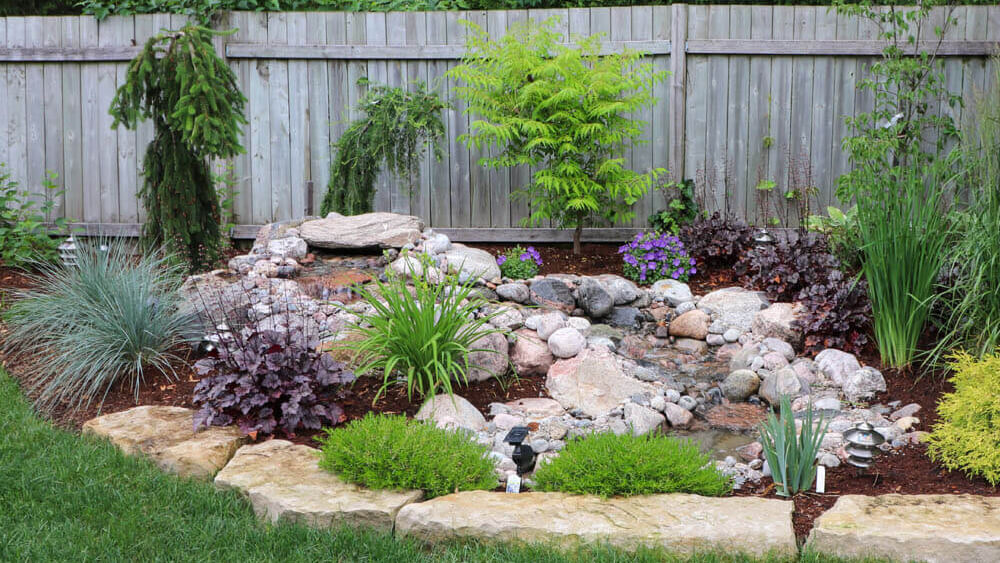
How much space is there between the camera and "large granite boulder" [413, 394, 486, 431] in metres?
4.02

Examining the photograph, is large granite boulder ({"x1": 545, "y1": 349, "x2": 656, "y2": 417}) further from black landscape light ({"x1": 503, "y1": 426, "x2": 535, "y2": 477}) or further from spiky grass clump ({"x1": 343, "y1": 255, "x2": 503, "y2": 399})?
black landscape light ({"x1": 503, "y1": 426, "x2": 535, "y2": 477})

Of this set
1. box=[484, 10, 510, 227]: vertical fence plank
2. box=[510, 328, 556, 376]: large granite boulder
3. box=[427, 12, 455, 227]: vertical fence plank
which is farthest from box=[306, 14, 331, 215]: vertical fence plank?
box=[510, 328, 556, 376]: large granite boulder

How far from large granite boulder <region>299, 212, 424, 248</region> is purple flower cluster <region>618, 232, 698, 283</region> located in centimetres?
163

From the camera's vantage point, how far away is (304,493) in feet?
10.4

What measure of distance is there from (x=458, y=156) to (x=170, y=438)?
4307 mm

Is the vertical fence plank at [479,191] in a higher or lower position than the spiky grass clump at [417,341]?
higher

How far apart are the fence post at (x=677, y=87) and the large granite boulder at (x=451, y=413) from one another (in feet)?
12.8

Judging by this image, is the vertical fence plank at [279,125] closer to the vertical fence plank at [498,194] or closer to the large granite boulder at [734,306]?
the vertical fence plank at [498,194]

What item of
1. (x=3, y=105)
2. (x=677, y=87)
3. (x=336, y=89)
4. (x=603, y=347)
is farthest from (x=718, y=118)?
(x=3, y=105)

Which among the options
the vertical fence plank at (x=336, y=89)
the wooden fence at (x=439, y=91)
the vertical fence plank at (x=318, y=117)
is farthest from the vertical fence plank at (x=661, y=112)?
the vertical fence plank at (x=318, y=117)

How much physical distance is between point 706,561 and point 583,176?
4397 millimetres

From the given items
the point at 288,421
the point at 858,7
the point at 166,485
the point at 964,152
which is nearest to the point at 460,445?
the point at 288,421

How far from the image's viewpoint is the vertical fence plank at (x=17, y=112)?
7691mm

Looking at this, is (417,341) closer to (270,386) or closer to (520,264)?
(270,386)
